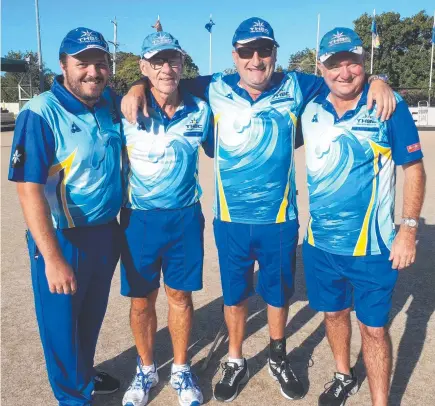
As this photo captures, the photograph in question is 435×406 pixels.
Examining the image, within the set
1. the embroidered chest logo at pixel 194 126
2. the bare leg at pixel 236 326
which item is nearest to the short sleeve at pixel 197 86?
the embroidered chest logo at pixel 194 126

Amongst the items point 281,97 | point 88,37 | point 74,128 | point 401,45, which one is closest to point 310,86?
point 281,97

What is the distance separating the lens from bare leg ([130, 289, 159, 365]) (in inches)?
136

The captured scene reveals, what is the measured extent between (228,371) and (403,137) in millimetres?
2102

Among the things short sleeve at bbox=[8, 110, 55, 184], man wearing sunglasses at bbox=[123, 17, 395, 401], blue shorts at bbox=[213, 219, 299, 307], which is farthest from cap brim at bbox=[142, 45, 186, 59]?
blue shorts at bbox=[213, 219, 299, 307]

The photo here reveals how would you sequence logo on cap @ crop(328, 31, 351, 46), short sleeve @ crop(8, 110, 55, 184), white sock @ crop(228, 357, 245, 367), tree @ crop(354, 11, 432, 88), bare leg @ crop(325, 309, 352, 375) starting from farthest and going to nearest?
tree @ crop(354, 11, 432, 88) → white sock @ crop(228, 357, 245, 367) → bare leg @ crop(325, 309, 352, 375) → logo on cap @ crop(328, 31, 351, 46) → short sleeve @ crop(8, 110, 55, 184)

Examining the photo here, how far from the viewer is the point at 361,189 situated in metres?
3.01

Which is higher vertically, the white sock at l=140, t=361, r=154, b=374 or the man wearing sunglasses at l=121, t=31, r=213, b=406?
A: the man wearing sunglasses at l=121, t=31, r=213, b=406

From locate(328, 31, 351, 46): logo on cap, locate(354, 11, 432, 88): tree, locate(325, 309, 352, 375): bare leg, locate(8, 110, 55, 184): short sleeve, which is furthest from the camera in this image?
locate(354, 11, 432, 88): tree

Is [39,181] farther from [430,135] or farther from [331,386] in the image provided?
[430,135]

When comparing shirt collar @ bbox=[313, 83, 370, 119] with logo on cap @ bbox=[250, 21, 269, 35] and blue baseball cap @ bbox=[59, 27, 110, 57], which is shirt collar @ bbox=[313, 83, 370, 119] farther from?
blue baseball cap @ bbox=[59, 27, 110, 57]

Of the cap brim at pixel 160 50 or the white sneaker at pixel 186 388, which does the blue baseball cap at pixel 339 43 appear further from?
the white sneaker at pixel 186 388

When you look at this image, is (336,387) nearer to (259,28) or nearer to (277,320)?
(277,320)

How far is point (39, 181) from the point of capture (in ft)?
8.91

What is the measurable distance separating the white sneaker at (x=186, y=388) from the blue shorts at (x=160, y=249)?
2.07 ft
